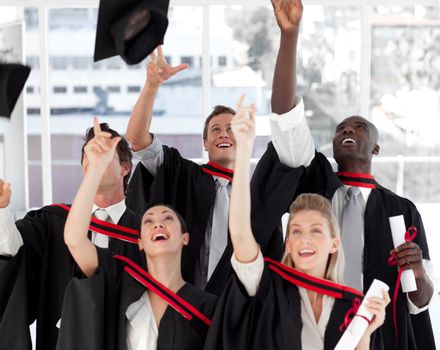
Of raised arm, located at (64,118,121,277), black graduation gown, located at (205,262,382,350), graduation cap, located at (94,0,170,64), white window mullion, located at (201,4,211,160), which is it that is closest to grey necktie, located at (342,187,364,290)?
black graduation gown, located at (205,262,382,350)

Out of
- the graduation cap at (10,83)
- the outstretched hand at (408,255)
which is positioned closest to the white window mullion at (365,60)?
the outstretched hand at (408,255)

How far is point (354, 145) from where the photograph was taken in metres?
3.63

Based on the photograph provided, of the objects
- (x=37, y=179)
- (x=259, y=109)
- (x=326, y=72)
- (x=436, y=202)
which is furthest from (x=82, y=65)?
(x=436, y=202)

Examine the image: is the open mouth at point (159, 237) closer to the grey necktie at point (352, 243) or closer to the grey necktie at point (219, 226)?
the grey necktie at point (219, 226)

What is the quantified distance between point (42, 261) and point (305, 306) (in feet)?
3.60

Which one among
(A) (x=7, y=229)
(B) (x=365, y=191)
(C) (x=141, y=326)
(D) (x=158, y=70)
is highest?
(D) (x=158, y=70)

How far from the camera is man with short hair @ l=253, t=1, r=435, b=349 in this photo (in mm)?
3244

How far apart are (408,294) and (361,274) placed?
0.67 feet

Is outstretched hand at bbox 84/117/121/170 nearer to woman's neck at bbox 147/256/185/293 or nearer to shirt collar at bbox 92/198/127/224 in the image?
woman's neck at bbox 147/256/185/293

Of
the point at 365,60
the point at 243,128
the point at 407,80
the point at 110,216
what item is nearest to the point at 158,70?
the point at 110,216

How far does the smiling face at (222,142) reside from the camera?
3848mm

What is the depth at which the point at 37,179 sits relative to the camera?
9.00m

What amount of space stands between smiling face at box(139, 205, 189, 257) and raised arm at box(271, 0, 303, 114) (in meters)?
0.58

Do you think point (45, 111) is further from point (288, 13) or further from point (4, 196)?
point (288, 13)
